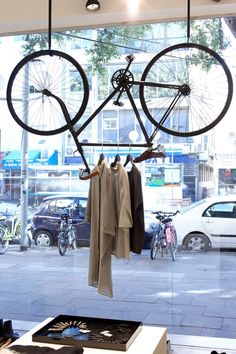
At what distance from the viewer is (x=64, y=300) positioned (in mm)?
4031

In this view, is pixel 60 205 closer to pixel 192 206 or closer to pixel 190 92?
pixel 192 206

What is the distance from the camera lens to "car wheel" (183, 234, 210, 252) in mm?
3764

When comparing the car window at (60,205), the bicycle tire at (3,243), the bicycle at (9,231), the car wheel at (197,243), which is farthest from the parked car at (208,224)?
the bicycle tire at (3,243)

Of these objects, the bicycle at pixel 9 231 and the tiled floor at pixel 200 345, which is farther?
the bicycle at pixel 9 231

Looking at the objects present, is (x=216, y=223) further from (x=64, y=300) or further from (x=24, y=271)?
(x=24, y=271)

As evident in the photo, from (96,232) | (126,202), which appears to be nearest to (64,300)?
(96,232)

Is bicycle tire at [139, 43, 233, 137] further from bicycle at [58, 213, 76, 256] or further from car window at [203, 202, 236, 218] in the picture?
bicycle at [58, 213, 76, 256]

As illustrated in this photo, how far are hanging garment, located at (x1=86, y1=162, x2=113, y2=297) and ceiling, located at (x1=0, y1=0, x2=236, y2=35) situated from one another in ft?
4.19

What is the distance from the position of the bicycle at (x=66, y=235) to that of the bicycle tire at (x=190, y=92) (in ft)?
4.51

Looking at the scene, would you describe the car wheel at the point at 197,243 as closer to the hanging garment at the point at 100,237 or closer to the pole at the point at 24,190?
the hanging garment at the point at 100,237

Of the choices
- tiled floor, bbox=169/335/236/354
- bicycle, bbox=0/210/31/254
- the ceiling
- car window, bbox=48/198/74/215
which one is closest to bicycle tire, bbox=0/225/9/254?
bicycle, bbox=0/210/31/254

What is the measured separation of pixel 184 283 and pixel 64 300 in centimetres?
111

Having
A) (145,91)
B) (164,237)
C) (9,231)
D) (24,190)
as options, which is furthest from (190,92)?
(9,231)

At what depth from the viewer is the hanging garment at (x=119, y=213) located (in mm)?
2744
